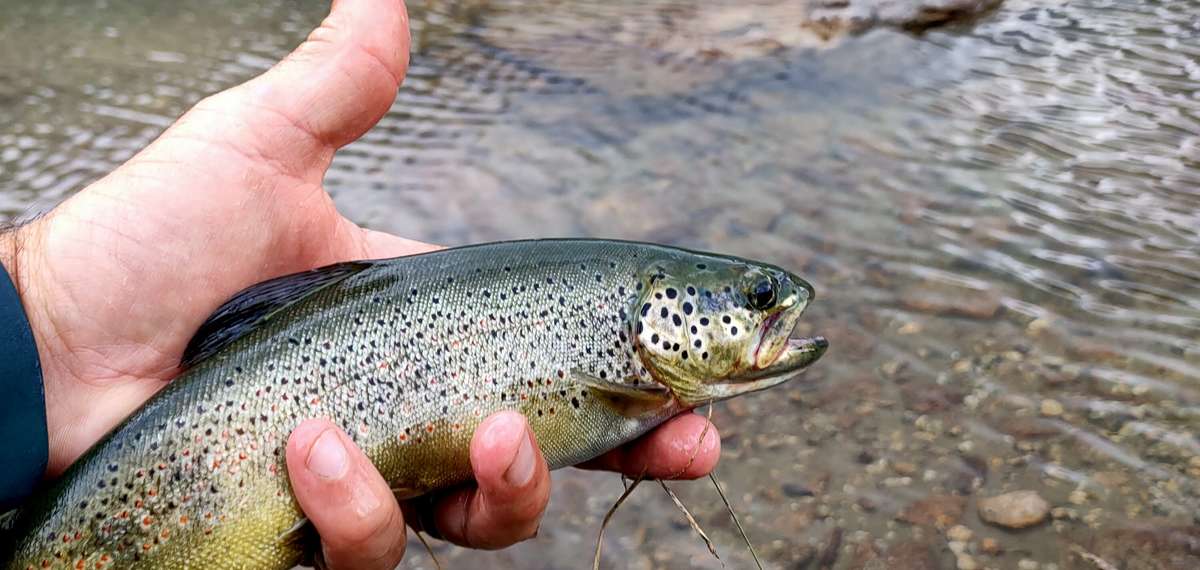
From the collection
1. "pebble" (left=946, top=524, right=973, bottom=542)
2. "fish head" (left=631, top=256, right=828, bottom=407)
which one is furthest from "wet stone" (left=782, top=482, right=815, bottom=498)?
"fish head" (left=631, top=256, right=828, bottom=407)

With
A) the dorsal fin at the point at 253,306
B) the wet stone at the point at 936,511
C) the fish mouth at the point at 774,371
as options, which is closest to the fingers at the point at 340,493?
the dorsal fin at the point at 253,306

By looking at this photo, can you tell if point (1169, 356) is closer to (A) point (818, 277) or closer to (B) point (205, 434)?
(A) point (818, 277)

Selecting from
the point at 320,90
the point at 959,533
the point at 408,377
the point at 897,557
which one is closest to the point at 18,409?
the point at 408,377

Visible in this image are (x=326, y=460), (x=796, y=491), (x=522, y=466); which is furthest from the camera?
(x=796, y=491)

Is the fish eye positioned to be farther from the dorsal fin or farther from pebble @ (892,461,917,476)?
pebble @ (892,461,917,476)

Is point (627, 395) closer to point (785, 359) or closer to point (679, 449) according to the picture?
point (679, 449)

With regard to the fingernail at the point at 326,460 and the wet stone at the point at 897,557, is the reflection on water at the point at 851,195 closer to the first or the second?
the wet stone at the point at 897,557

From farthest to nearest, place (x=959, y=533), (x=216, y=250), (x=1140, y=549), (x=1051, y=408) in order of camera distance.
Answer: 1. (x=1051, y=408)
2. (x=959, y=533)
3. (x=1140, y=549)
4. (x=216, y=250)
